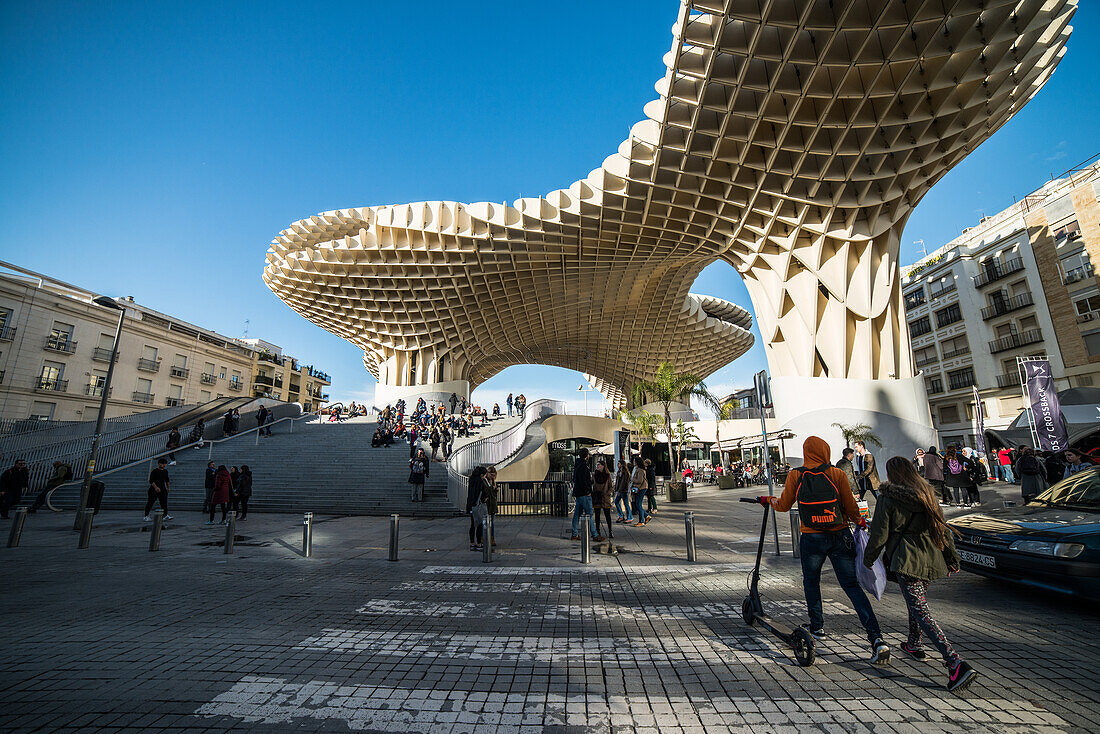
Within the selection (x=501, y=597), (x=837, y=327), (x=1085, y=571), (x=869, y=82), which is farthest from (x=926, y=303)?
(x=501, y=597)

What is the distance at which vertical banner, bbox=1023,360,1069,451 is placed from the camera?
15148mm

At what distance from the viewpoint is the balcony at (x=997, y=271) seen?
2873 centimetres

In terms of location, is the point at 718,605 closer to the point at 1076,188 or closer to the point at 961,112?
the point at 961,112

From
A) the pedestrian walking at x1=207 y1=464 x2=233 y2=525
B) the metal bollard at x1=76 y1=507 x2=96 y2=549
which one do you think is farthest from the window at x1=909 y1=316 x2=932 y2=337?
the metal bollard at x1=76 y1=507 x2=96 y2=549

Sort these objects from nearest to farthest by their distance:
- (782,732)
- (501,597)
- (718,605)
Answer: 1. (782,732)
2. (718,605)
3. (501,597)

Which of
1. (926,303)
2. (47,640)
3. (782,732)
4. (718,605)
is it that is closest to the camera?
(782,732)

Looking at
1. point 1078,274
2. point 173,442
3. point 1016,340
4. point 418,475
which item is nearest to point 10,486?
point 173,442

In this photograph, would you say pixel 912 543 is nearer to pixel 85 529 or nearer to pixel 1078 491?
pixel 1078 491

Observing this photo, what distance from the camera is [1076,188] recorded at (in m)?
25.3

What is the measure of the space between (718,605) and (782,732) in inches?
98.5

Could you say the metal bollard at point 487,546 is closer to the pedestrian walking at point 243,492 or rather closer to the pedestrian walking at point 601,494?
the pedestrian walking at point 601,494

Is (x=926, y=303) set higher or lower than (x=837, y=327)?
higher

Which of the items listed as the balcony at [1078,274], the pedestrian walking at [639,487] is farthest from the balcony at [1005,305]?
the pedestrian walking at [639,487]

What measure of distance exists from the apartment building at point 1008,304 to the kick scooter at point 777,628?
108ft
